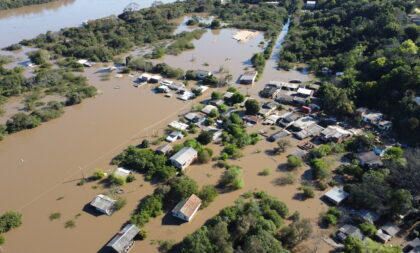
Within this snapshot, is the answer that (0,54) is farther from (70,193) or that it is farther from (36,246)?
(36,246)

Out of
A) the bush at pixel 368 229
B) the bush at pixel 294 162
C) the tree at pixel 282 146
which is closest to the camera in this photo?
Answer: the bush at pixel 368 229

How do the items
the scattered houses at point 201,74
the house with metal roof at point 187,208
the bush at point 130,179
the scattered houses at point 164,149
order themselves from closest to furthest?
the house with metal roof at point 187,208
the bush at point 130,179
the scattered houses at point 164,149
the scattered houses at point 201,74

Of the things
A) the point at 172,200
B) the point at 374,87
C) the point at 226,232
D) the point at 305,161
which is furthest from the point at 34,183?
the point at 374,87

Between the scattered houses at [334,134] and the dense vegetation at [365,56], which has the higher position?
the dense vegetation at [365,56]

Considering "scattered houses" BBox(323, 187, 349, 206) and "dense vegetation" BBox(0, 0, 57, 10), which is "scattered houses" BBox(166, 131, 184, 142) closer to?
"scattered houses" BBox(323, 187, 349, 206)

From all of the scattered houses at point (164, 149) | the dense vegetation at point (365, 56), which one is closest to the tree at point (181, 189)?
the scattered houses at point (164, 149)

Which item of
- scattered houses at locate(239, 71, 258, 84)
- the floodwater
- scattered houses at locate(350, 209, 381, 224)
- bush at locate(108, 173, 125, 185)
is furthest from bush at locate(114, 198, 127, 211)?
the floodwater

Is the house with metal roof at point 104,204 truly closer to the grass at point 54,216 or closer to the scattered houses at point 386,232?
the grass at point 54,216
